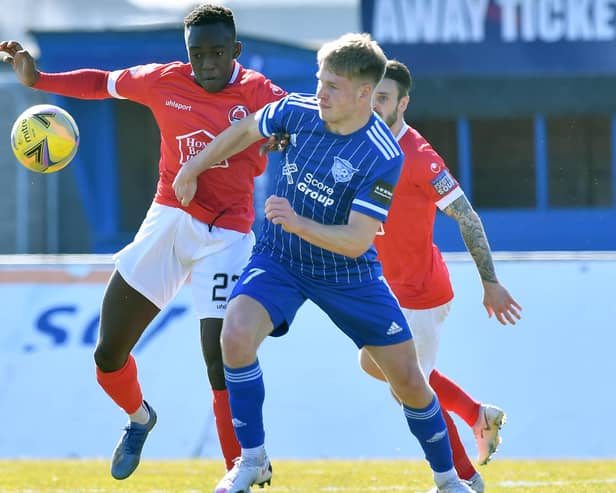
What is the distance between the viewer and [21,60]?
21.2 ft

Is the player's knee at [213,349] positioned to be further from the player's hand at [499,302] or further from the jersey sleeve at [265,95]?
the player's hand at [499,302]

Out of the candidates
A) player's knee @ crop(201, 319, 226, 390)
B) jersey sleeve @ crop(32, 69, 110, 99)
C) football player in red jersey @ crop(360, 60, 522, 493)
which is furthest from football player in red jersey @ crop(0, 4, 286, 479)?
football player in red jersey @ crop(360, 60, 522, 493)

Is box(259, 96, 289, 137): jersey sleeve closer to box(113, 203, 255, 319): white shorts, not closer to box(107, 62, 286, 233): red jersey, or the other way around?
box(107, 62, 286, 233): red jersey

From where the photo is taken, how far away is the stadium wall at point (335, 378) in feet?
30.8

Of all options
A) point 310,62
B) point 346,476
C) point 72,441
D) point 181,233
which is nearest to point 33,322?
point 72,441

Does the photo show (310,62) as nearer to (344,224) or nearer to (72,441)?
(72,441)

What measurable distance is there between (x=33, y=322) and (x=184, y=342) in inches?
46.9

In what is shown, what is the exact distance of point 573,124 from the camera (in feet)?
73.4

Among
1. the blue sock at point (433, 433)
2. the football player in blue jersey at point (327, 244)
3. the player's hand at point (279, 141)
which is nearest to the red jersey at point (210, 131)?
the football player in blue jersey at point (327, 244)

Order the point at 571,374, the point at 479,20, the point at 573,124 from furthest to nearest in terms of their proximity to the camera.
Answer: the point at 573,124, the point at 479,20, the point at 571,374

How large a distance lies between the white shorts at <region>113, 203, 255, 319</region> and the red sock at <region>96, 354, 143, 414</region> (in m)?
0.43

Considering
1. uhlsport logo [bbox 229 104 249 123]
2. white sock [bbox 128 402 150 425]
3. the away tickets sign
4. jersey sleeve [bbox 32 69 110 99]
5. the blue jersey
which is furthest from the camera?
the away tickets sign

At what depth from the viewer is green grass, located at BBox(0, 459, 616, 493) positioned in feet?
22.7

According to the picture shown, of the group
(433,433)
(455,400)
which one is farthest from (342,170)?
(455,400)
